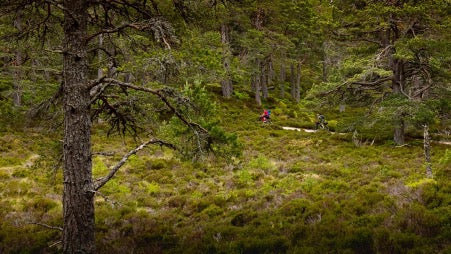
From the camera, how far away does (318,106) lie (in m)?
21.3

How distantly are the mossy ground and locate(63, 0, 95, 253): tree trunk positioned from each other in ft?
2.11

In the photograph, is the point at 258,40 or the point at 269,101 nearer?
the point at 258,40

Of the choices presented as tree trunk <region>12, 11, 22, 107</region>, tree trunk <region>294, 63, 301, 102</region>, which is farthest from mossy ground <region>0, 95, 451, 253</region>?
tree trunk <region>294, 63, 301, 102</region>

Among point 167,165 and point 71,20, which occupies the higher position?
point 71,20

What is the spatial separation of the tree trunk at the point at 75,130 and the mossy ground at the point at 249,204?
0.64m

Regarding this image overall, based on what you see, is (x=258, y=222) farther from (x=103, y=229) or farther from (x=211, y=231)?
(x=103, y=229)

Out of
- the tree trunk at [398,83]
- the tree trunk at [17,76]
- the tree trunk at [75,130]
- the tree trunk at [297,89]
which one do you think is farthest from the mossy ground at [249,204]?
the tree trunk at [297,89]

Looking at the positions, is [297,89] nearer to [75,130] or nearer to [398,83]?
[398,83]

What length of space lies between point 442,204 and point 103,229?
7.47 metres

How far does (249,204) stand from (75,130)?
569 centimetres

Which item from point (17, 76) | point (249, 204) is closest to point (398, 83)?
point (249, 204)

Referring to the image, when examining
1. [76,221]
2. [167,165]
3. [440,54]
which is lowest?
[167,165]

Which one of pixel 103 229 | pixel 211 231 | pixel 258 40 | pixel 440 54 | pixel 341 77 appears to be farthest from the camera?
pixel 258 40

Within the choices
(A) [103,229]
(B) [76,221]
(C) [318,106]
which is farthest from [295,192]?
(C) [318,106]
